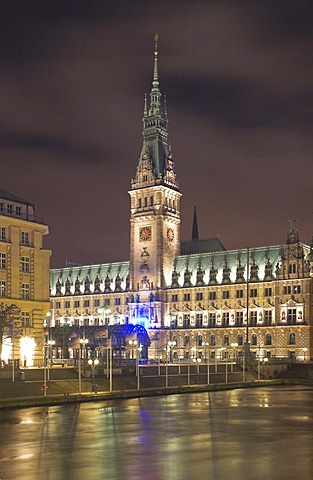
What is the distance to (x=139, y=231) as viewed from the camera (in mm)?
184625

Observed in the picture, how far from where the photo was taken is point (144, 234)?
183125 mm

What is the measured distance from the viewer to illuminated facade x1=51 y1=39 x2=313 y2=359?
15988 cm

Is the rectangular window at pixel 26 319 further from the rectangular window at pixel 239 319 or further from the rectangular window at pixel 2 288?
the rectangular window at pixel 239 319

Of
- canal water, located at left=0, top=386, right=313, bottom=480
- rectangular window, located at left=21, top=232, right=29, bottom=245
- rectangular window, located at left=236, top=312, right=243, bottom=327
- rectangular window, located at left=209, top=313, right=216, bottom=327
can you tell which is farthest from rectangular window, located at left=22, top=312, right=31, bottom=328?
rectangular window, located at left=209, top=313, right=216, bottom=327

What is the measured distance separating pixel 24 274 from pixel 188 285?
85023 mm

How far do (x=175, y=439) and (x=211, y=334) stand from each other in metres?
138

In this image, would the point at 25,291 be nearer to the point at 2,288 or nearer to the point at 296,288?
the point at 2,288

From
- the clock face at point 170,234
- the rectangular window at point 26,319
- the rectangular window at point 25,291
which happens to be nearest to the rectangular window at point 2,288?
the rectangular window at point 25,291

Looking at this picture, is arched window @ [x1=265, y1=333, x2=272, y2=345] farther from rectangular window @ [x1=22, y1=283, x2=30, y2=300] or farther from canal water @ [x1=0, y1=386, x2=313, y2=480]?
canal water @ [x1=0, y1=386, x2=313, y2=480]

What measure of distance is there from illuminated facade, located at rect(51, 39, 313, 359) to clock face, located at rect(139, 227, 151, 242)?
25cm

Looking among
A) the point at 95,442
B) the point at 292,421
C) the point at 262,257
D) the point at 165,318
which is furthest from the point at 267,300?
the point at 95,442

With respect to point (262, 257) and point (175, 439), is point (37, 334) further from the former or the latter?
point (262, 257)

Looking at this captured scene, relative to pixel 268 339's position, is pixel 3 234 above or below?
above

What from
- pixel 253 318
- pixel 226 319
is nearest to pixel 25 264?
pixel 253 318
